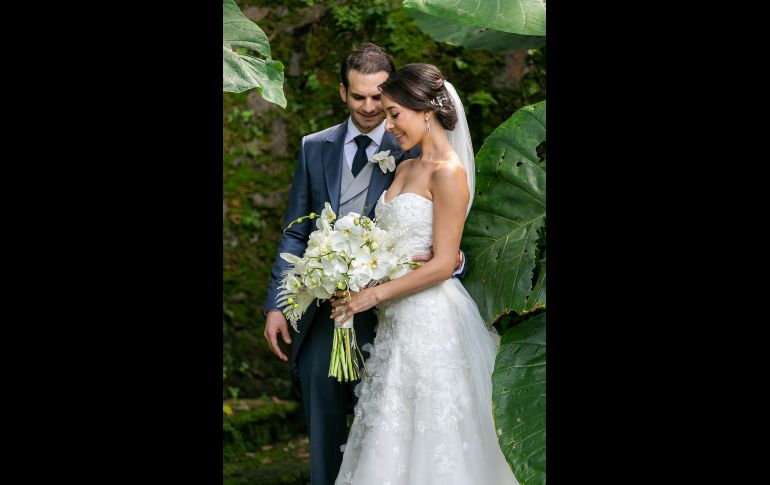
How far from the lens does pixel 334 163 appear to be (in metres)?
3.34

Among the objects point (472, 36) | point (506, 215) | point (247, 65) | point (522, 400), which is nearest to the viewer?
point (522, 400)

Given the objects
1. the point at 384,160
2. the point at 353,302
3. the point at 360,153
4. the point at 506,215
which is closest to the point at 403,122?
the point at 384,160

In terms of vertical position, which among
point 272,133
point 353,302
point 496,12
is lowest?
point 272,133

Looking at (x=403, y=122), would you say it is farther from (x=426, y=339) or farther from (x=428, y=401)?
(x=428, y=401)

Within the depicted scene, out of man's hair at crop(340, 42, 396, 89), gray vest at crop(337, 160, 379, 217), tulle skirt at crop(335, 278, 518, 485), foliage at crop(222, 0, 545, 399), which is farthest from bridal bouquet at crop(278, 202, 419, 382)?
foliage at crop(222, 0, 545, 399)

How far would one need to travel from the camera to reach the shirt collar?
3.34m

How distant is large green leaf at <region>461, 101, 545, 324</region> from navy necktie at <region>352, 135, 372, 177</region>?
0.41 meters

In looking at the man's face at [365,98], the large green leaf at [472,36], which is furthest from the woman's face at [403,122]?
the large green leaf at [472,36]

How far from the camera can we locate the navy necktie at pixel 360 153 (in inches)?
132

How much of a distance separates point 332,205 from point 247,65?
1.87 feet

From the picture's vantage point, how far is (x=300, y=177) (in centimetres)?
341

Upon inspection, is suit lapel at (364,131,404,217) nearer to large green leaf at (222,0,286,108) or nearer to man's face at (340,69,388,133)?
man's face at (340,69,388,133)

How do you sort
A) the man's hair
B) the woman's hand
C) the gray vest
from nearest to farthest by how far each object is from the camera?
the woman's hand → the man's hair → the gray vest

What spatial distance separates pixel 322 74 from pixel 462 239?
7.69ft
